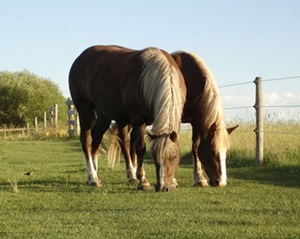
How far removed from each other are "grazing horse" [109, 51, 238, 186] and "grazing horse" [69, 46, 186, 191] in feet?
1.41

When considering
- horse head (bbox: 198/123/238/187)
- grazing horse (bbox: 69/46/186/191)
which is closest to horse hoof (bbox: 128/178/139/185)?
grazing horse (bbox: 69/46/186/191)

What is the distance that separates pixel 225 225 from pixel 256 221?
326 mm

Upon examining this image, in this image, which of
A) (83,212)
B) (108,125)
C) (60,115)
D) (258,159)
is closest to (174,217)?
(83,212)

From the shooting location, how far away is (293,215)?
5363 millimetres

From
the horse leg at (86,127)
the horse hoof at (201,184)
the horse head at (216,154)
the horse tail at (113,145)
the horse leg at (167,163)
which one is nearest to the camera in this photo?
the horse leg at (167,163)

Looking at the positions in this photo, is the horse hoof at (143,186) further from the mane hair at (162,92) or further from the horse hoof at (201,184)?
the mane hair at (162,92)

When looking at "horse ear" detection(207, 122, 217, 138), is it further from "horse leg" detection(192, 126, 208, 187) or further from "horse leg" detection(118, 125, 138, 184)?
"horse leg" detection(118, 125, 138, 184)

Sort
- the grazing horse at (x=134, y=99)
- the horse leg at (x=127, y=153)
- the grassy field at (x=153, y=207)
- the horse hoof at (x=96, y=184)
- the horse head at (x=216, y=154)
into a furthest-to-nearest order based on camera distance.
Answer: the horse leg at (x=127, y=153) < the horse hoof at (x=96, y=184) < the horse head at (x=216, y=154) < the grazing horse at (x=134, y=99) < the grassy field at (x=153, y=207)

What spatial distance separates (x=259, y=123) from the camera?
33.8ft

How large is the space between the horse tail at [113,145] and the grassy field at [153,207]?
28 cm

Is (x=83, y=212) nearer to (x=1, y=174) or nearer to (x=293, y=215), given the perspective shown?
(x=293, y=215)

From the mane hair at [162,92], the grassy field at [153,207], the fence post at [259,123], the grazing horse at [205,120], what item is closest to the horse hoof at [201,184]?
the grazing horse at [205,120]

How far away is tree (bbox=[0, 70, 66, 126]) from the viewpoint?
44188mm

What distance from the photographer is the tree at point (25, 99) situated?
145 feet
